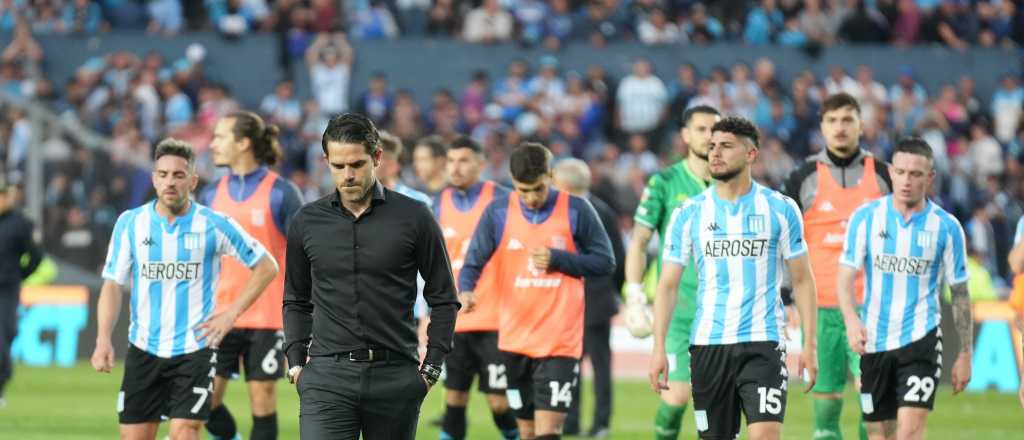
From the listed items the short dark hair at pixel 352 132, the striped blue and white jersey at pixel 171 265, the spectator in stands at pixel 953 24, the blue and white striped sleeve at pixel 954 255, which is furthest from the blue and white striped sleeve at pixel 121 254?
the spectator in stands at pixel 953 24

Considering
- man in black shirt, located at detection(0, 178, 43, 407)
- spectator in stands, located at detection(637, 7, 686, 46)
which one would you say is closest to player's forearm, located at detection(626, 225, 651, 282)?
man in black shirt, located at detection(0, 178, 43, 407)

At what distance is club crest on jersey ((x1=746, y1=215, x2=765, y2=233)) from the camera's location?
359 inches

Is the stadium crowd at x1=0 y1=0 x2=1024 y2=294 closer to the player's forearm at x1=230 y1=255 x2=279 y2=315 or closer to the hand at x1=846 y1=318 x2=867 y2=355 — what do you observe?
the player's forearm at x1=230 y1=255 x2=279 y2=315

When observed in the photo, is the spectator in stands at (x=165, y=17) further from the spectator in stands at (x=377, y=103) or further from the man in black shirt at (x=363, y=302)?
the man in black shirt at (x=363, y=302)

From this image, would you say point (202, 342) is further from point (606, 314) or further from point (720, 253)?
point (606, 314)

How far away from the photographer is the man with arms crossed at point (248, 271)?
1115 cm

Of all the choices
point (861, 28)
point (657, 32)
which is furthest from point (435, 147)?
point (861, 28)

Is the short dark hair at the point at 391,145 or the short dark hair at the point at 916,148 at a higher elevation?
the short dark hair at the point at 391,145

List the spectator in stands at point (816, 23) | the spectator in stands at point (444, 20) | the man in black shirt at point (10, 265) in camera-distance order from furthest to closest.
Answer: the spectator in stands at point (816, 23)
the spectator in stands at point (444, 20)
the man in black shirt at point (10, 265)

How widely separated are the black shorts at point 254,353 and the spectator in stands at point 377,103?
1380 centimetres

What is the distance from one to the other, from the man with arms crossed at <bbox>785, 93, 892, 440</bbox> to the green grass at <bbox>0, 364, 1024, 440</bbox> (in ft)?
10.1

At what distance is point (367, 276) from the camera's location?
7473 millimetres

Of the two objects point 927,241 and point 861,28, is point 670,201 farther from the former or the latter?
point 861,28

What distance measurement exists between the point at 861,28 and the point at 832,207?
17906 mm
